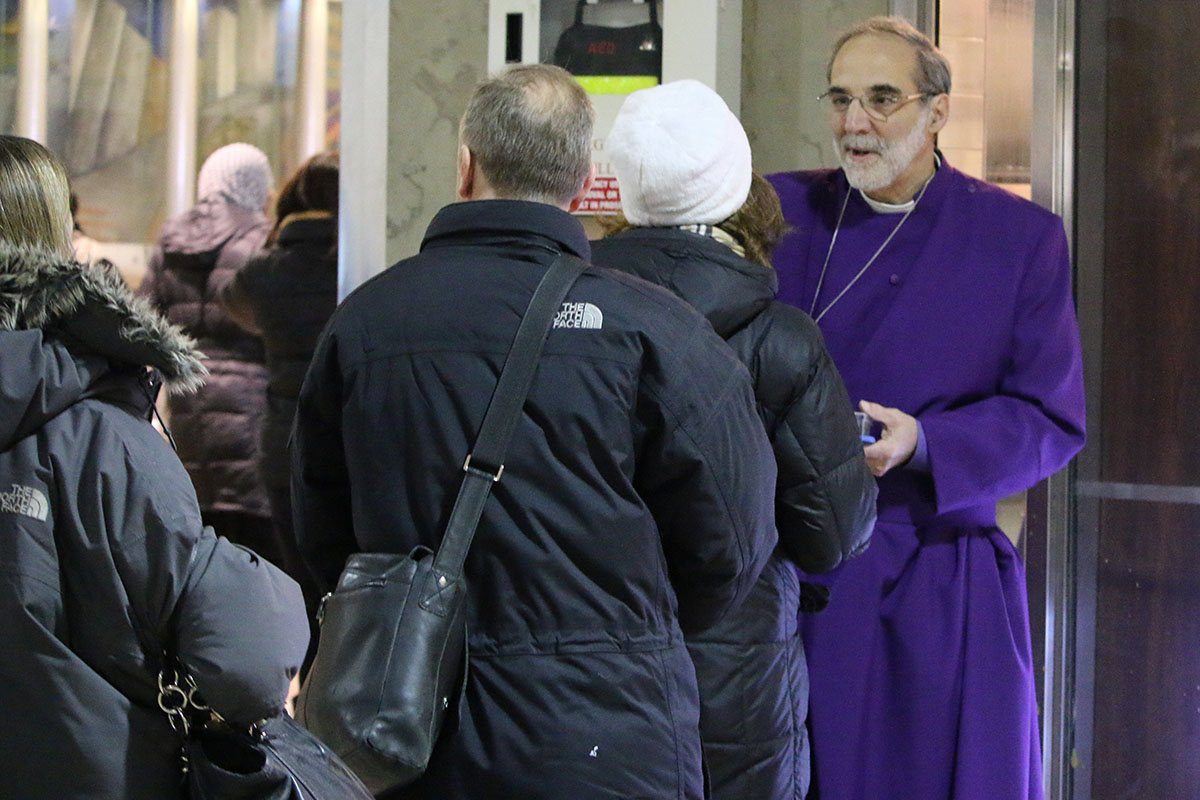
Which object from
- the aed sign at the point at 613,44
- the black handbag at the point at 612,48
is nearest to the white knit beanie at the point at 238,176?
the aed sign at the point at 613,44

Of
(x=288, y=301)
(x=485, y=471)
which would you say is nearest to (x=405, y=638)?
(x=485, y=471)

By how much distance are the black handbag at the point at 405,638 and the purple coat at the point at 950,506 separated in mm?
1189

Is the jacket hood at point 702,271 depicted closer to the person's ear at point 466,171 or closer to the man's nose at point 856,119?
the person's ear at point 466,171

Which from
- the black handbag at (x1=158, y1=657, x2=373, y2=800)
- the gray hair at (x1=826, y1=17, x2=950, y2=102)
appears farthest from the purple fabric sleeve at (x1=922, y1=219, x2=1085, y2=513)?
the black handbag at (x1=158, y1=657, x2=373, y2=800)

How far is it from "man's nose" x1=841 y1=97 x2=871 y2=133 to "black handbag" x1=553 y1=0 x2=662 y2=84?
0.88m

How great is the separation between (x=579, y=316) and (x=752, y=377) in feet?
1.70

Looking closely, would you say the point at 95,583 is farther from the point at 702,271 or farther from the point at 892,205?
the point at 892,205

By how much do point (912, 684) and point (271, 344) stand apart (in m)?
2.60

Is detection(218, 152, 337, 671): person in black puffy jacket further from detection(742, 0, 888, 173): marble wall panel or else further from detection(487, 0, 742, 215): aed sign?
detection(742, 0, 888, 173): marble wall panel

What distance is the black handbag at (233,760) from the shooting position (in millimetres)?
1547

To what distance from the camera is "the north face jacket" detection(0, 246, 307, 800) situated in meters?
1.54

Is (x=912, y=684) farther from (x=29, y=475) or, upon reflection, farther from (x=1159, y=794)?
(x=29, y=475)

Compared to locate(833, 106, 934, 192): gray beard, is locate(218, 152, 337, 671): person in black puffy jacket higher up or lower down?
lower down

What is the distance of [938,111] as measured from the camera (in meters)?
2.98
